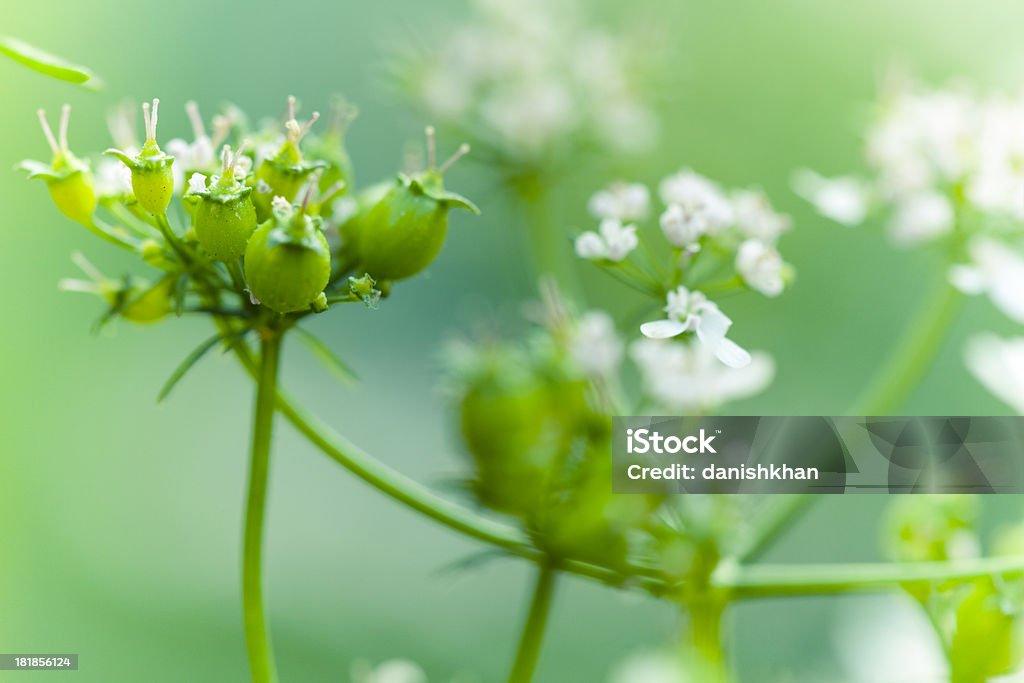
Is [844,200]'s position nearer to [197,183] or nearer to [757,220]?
[757,220]

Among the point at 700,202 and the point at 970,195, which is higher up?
the point at 970,195

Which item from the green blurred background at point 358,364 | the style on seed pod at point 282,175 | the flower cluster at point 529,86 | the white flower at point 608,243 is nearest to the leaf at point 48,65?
the style on seed pod at point 282,175

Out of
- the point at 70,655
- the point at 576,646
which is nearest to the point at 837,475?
the point at 70,655

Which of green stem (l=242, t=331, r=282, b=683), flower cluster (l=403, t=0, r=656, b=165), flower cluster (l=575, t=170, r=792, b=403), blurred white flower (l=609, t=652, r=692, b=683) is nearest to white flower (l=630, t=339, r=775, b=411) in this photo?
flower cluster (l=575, t=170, r=792, b=403)

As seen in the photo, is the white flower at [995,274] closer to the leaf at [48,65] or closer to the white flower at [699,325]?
the white flower at [699,325]

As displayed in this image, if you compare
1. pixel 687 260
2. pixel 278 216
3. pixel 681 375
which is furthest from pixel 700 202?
pixel 278 216
